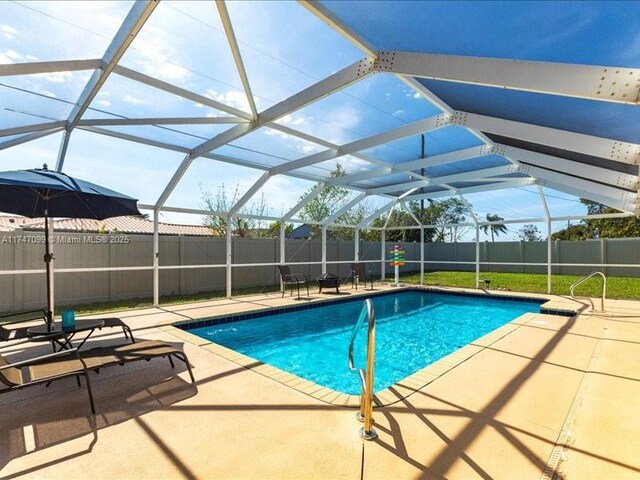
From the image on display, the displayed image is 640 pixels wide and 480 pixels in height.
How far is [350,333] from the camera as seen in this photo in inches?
284

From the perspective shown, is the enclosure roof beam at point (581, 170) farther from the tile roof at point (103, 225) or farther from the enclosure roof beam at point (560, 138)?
the tile roof at point (103, 225)

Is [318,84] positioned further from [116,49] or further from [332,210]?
[332,210]

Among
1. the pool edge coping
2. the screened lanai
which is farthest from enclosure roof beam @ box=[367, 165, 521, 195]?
the pool edge coping

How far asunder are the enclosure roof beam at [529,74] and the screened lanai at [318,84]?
0.01 meters

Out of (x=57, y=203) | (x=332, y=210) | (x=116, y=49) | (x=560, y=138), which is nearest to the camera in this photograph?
(x=116, y=49)

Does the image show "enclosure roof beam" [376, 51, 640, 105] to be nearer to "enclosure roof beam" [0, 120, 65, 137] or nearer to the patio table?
the patio table

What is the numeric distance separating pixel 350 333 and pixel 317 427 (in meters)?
4.56

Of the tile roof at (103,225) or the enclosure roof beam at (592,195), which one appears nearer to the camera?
the enclosure roof beam at (592,195)

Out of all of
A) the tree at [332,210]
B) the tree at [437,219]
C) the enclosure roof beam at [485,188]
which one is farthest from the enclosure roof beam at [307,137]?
the tree at [437,219]

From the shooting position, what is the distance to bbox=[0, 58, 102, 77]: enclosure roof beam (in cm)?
369

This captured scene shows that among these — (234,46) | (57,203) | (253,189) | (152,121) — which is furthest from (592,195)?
(57,203)

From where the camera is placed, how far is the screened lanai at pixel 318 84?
2734mm

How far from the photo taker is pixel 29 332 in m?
4.19

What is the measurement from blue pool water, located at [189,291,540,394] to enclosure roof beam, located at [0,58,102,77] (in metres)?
4.60
